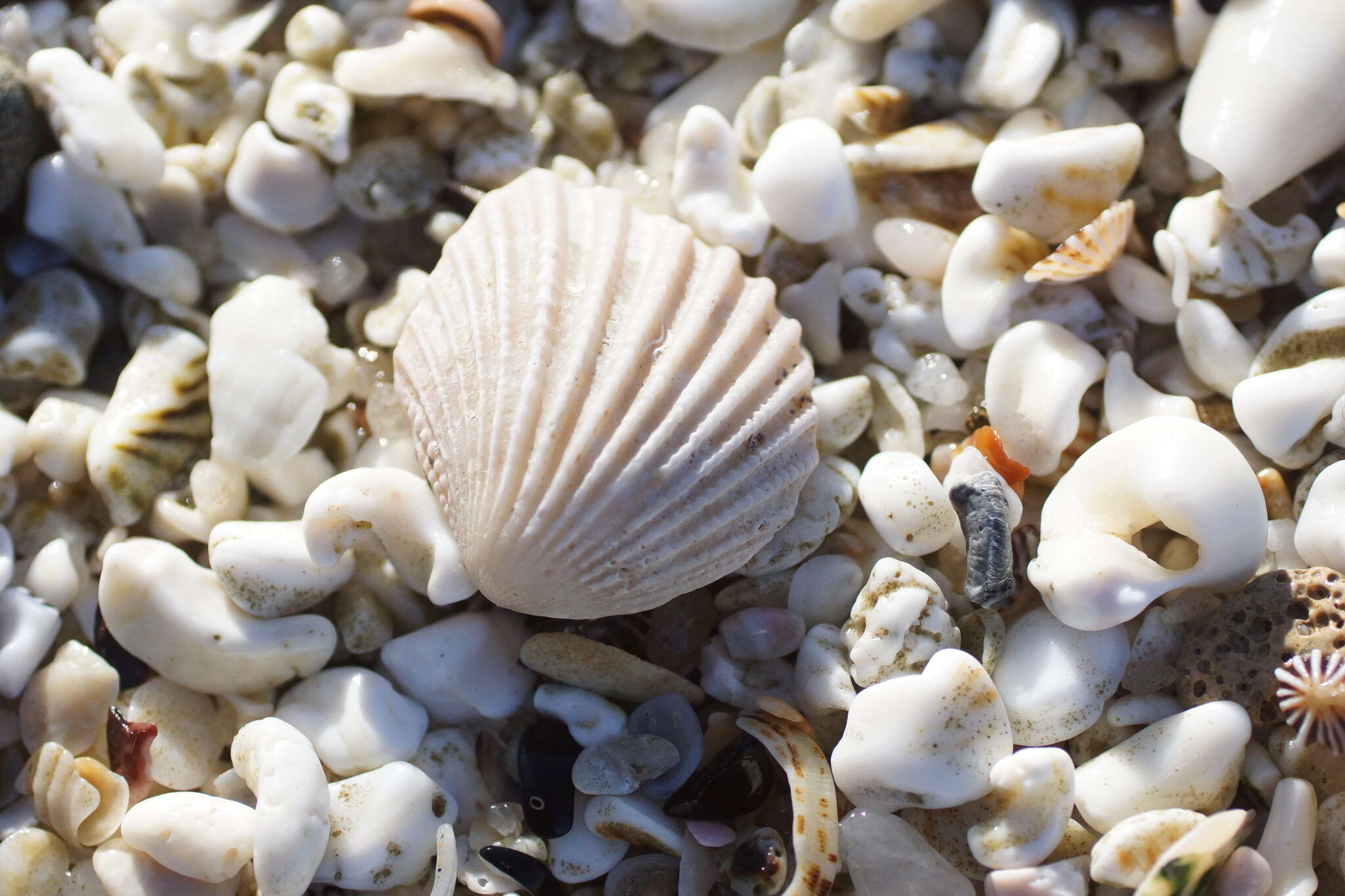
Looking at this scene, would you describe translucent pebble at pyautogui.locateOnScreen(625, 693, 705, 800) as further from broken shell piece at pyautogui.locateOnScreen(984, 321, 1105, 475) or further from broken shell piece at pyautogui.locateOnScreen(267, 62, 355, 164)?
broken shell piece at pyautogui.locateOnScreen(267, 62, 355, 164)

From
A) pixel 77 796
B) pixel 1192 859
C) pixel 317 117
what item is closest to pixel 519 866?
pixel 77 796

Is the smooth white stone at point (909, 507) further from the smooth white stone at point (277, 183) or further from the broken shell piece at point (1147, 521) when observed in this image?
the smooth white stone at point (277, 183)

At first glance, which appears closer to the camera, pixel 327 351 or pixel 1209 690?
pixel 1209 690

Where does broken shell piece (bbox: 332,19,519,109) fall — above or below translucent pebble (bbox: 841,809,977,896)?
above

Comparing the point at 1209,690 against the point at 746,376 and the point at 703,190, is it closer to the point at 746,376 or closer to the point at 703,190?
the point at 746,376

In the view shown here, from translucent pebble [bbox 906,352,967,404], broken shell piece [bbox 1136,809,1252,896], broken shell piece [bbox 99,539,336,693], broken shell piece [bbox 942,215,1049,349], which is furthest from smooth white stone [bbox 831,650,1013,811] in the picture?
broken shell piece [bbox 99,539,336,693]

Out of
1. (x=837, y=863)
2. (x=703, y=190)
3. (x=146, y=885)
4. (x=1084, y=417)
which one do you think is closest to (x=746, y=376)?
(x=703, y=190)
